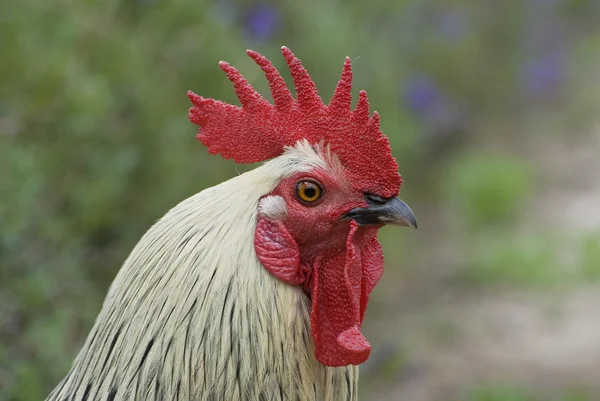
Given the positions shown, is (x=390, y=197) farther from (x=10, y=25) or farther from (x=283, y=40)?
(x=283, y=40)

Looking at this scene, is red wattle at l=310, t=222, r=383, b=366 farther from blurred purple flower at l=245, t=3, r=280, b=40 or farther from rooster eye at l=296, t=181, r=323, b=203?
blurred purple flower at l=245, t=3, r=280, b=40

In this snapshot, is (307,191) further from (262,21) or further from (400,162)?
(400,162)

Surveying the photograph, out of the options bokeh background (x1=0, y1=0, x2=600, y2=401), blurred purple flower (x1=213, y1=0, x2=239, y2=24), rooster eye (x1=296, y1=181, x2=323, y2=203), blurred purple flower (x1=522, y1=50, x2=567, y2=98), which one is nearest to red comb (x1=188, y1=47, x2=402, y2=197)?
rooster eye (x1=296, y1=181, x2=323, y2=203)

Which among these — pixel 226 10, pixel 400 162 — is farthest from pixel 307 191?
pixel 400 162

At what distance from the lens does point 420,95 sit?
784 centimetres

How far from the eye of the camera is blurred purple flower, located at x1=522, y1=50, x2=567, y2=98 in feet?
31.1

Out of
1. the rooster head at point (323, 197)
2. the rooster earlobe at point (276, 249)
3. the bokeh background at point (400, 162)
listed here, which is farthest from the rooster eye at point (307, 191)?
the bokeh background at point (400, 162)

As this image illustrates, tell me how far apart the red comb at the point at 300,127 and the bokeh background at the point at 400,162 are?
182 cm

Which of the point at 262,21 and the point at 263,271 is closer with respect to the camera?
the point at 263,271

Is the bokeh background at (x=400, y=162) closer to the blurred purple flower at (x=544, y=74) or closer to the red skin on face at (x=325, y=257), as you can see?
the blurred purple flower at (x=544, y=74)

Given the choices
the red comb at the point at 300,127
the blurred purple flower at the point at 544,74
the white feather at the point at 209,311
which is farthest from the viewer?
the blurred purple flower at the point at 544,74

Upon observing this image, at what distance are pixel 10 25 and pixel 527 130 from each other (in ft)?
21.1

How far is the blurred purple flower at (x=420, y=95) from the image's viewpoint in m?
7.74

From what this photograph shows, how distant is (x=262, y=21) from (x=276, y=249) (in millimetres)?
4114
